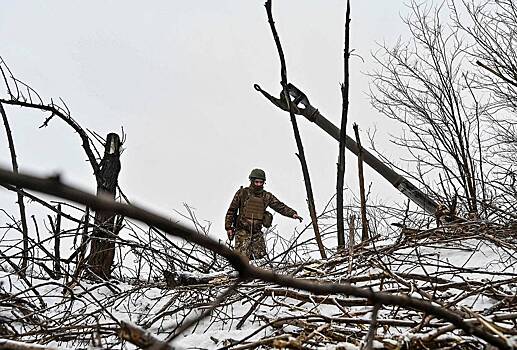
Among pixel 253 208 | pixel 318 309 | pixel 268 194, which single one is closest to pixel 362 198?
pixel 318 309

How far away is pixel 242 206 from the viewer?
7336 mm

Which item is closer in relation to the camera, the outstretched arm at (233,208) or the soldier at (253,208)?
the soldier at (253,208)

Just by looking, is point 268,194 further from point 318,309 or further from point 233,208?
point 318,309

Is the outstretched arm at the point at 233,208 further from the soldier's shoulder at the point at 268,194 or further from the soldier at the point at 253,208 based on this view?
the soldier's shoulder at the point at 268,194

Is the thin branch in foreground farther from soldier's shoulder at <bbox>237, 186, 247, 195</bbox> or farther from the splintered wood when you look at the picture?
soldier's shoulder at <bbox>237, 186, 247, 195</bbox>

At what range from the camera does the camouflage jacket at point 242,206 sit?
724 centimetres

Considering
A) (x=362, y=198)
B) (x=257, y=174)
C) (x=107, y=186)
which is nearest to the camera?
(x=362, y=198)

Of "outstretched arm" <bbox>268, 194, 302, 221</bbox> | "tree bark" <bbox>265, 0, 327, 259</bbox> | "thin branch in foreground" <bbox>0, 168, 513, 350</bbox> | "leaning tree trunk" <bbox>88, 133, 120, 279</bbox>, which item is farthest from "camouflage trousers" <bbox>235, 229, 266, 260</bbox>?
"thin branch in foreground" <bbox>0, 168, 513, 350</bbox>

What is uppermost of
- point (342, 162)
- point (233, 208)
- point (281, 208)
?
point (281, 208)

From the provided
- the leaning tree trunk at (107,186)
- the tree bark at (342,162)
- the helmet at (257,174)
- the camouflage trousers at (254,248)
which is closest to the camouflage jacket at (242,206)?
the helmet at (257,174)

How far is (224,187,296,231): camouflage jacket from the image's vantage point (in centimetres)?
724

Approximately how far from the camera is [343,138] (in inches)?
170

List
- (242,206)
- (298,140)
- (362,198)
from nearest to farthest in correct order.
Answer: (362,198) → (298,140) → (242,206)

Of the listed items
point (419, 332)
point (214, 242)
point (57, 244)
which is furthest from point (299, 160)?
point (214, 242)
